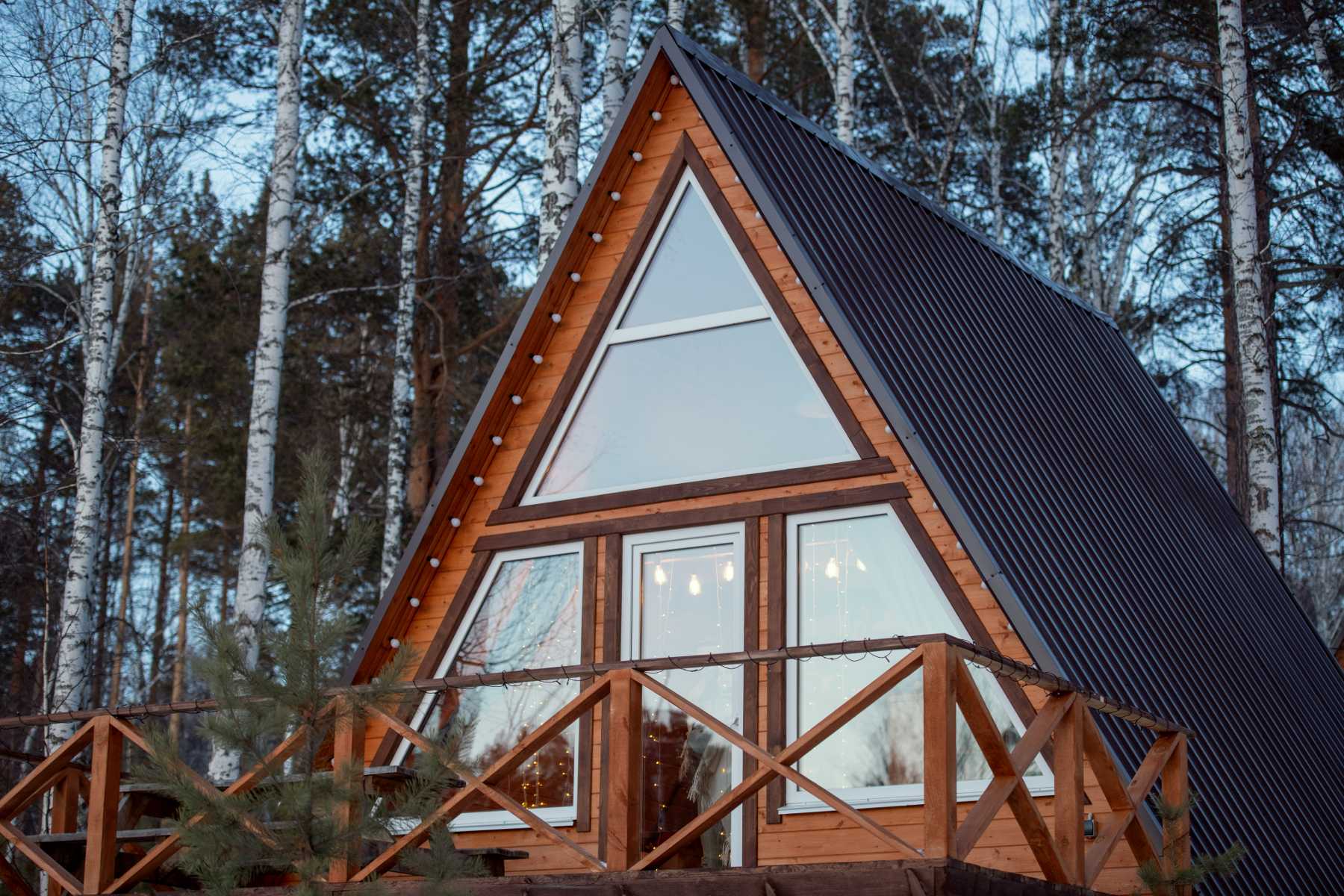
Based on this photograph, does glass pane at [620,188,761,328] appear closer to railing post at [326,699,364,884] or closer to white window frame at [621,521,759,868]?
white window frame at [621,521,759,868]

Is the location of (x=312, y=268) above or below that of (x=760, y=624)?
above

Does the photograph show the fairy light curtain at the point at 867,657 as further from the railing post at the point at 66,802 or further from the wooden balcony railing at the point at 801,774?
the railing post at the point at 66,802

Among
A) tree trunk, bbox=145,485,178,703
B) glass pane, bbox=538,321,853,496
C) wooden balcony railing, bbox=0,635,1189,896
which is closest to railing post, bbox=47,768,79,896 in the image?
wooden balcony railing, bbox=0,635,1189,896

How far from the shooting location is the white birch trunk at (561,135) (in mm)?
13312

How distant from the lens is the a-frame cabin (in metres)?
8.87

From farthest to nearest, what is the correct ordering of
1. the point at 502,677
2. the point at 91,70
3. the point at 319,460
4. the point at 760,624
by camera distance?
1. the point at 91,70
2. the point at 760,624
3. the point at 502,677
4. the point at 319,460

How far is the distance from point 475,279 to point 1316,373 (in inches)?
428

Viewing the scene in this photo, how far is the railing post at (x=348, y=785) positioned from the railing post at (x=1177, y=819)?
3883 mm

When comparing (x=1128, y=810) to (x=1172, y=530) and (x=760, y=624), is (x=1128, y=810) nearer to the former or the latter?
(x=760, y=624)

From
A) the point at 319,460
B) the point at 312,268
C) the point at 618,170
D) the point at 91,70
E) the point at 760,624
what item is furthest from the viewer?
the point at 312,268

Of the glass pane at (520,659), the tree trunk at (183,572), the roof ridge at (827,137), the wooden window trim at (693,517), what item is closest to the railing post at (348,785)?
the glass pane at (520,659)

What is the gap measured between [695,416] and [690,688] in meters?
1.67

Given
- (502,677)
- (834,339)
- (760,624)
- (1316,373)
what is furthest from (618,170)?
(1316,373)

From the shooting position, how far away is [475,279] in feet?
70.3
